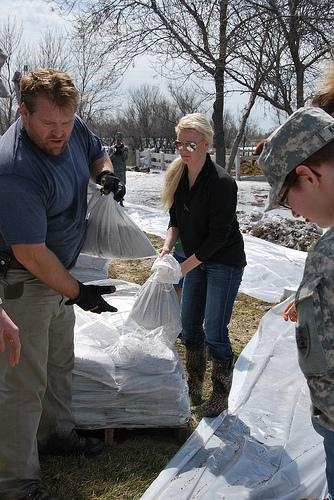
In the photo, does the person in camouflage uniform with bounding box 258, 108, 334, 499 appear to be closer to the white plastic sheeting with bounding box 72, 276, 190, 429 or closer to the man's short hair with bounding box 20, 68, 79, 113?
the man's short hair with bounding box 20, 68, 79, 113

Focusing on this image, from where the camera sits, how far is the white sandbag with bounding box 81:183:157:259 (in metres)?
2.74

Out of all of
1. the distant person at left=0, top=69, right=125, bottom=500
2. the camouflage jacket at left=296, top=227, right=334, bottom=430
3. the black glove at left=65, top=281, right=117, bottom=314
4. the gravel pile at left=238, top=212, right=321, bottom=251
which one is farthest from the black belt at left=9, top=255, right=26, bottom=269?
the gravel pile at left=238, top=212, right=321, bottom=251

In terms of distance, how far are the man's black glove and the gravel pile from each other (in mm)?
4993

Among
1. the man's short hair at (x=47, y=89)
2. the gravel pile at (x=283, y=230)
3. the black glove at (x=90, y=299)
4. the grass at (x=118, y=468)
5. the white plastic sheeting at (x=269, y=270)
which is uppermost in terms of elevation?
the man's short hair at (x=47, y=89)

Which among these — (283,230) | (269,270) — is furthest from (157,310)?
(283,230)

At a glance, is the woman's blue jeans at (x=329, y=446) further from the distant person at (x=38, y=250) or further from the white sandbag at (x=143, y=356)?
the white sandbag at (x=143, y=356)

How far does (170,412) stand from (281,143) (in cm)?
177

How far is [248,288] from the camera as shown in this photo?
5680 mm

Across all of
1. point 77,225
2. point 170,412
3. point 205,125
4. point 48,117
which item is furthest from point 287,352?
point 48,117

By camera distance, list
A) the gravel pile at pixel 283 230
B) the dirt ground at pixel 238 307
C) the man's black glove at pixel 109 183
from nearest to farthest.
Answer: the man's black glove at pixel 109 183 < the dirt ground at pixel 238 307 < the gravel pile at pixel 283 230

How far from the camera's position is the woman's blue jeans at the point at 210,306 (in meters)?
3.03

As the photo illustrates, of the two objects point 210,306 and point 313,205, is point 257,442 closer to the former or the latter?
point 210,306

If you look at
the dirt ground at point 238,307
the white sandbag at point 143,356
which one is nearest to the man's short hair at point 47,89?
the white sandbag at point 143,356

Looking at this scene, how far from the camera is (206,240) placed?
2922 mm
